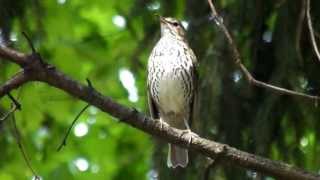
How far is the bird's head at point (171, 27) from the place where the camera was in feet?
15.5

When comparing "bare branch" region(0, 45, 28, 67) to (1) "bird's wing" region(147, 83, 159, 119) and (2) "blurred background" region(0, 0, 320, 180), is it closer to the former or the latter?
(2) "blurred background" region(0, 0, 320, 180)

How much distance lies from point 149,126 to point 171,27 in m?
1.82

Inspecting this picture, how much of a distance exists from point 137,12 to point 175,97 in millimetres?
795

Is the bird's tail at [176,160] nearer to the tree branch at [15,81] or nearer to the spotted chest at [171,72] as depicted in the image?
the spotted chest at [171,72]

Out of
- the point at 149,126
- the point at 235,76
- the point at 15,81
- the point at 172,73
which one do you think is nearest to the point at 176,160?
the point at 235,76

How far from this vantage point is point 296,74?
12.2ft

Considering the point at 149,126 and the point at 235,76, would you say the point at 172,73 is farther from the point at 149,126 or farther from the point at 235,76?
the point at 149,126

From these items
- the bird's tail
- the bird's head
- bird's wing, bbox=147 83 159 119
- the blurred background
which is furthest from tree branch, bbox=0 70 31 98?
bird's wing, bbox=147 83 159 119

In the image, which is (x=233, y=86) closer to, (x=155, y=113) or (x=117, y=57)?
(x=155, y=113)

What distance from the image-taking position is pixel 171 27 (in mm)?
4914

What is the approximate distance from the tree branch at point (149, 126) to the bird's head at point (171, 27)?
1.43 meters

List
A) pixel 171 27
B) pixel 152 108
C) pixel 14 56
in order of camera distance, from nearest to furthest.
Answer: pixel 14 56 → pixel 171 27 → pixel 152 108

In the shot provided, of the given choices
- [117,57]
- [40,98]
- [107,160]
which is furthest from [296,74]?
[107,160]

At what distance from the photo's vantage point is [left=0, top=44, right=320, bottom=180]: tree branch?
9.32 ft
